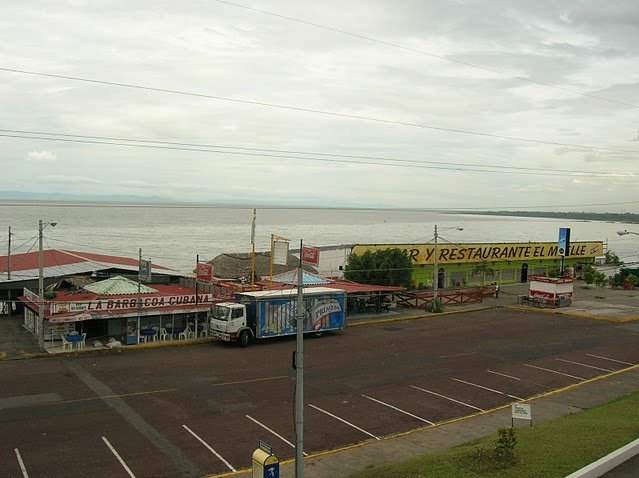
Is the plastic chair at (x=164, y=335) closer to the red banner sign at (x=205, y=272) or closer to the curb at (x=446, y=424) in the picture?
the red banner sign at (x=205, y=272)

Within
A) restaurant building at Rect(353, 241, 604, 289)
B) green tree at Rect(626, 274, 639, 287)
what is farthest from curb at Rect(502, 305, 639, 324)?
green tree at Rect(626, 274, 639, 287)

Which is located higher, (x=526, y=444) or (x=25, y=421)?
(x=526, y=444)

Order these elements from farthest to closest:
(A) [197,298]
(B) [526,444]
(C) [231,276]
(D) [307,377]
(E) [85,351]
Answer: (C) [231,276] < (A) [197,298] < (E) [85,351] < (D) [307,377] < (B) [526,444]

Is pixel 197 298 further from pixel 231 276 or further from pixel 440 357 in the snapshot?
pixel 231 276

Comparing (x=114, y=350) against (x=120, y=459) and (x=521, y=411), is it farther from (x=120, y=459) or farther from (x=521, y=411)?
(x=521, y=411)

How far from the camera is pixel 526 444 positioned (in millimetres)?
14953

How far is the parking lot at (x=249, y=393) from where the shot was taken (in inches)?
662

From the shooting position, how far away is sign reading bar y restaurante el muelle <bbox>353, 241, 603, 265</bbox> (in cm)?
5584

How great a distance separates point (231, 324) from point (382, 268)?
2095 centimetres

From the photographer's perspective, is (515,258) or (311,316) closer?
(311,316)

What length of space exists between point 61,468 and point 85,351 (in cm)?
1471

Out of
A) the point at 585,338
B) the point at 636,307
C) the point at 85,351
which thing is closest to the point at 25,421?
the point at 85,351

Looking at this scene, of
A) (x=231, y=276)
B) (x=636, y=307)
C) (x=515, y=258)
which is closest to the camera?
(x=636, y=307)

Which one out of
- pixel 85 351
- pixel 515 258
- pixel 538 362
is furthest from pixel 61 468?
pixel 515 258
